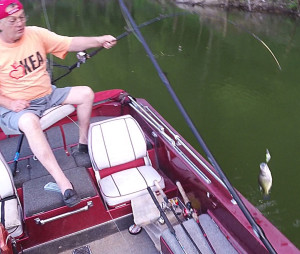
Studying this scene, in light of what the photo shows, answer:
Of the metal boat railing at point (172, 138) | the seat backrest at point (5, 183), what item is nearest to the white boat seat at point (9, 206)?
the seat backrest at point (5, 183)

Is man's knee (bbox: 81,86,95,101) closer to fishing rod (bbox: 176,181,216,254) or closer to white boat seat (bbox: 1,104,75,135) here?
white boat seat (bbox: 1,104,75,135)

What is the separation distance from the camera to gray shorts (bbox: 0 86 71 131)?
2938 mm

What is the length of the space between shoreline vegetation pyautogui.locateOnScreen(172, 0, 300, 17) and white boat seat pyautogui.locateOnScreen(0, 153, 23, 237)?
59.1 ft

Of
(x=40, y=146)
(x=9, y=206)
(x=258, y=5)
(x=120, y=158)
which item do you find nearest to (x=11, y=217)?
(x=9, y=206)

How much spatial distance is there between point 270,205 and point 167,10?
17.1 meters

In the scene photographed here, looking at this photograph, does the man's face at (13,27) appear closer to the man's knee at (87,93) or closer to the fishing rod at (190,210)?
the man's knee at (87,93)

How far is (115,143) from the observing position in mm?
3309

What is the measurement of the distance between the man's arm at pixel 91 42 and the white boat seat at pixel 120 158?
2.47ft

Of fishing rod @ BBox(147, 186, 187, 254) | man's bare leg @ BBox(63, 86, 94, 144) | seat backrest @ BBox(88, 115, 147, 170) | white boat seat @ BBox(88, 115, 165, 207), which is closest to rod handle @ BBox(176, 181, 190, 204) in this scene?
white boat seat @ BBox(88, 115, 165, 207)

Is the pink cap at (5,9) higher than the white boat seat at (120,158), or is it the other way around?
the pink cap at (5,9)

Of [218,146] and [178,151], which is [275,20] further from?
[178,151]

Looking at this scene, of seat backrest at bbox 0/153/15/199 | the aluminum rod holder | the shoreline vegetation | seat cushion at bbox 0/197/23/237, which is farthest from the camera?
the shoreline vegetation

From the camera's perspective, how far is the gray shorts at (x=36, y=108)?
2.94 m

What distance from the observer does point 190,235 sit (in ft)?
8.45
